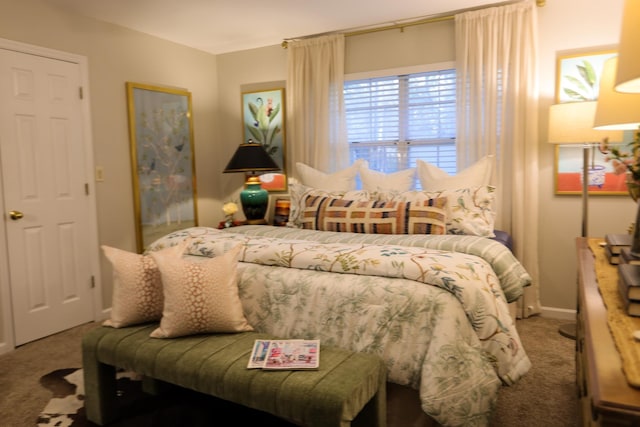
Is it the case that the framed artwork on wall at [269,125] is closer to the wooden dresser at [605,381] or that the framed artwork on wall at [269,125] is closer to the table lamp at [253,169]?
the table lamp at [253,169]

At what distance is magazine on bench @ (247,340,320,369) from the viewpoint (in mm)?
1703

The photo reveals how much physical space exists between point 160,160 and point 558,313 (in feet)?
11.7

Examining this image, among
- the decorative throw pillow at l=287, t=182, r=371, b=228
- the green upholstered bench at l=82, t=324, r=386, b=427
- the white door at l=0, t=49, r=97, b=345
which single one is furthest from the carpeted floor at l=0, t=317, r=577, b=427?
the decorative throw pillow at l=287, t=182, r=371, b=228

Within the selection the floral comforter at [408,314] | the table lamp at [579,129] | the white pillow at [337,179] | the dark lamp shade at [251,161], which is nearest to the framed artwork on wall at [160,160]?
the dark lamp shade at [251,161]

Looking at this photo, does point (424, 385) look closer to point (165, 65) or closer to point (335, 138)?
point (335, 138)

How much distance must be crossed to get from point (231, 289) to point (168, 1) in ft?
7.69

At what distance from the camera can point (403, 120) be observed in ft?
13.1

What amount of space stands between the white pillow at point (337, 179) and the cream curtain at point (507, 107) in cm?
94

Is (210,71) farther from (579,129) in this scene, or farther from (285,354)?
(285,354)

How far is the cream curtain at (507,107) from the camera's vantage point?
11.1 feet

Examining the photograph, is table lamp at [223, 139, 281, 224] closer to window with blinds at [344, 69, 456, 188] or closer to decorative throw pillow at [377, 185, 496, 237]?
window with blinds at [344, 69, 456, 188]

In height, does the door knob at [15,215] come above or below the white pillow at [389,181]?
below

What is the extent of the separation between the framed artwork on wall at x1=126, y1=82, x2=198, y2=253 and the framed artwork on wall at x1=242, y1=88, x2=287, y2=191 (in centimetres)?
59

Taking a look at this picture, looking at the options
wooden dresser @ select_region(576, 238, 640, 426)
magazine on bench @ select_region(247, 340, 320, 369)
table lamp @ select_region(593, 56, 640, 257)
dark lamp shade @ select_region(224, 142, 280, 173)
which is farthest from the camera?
dark lamp shade @ select_region(224, 142, 280, 173)
